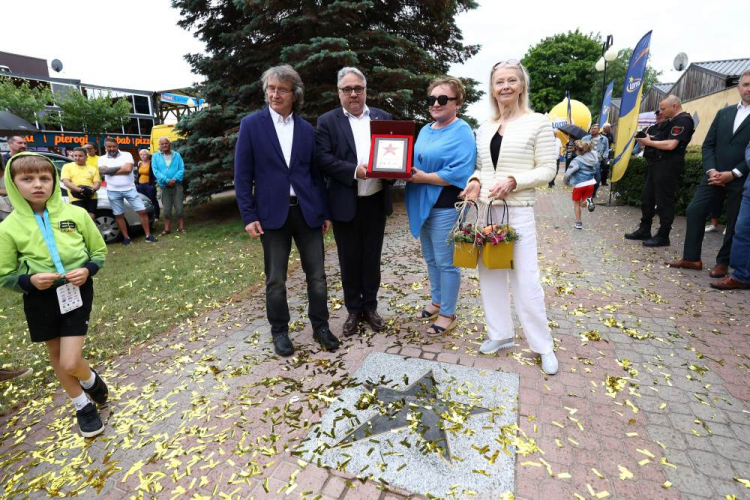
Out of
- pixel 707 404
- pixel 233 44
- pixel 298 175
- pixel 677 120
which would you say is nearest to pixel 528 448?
pixel 707 404

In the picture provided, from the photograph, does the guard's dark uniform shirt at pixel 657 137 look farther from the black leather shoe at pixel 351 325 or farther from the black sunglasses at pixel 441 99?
the black leather shoe at pixel 351 325

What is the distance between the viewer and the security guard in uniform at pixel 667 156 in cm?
638

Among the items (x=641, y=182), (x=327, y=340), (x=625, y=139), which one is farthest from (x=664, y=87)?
(x=327, y=340)

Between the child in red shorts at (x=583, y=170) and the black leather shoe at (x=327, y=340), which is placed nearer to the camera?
the black leather shoe at (x=327, y=340)

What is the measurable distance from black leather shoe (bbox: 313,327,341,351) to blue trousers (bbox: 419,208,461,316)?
107 centimetres

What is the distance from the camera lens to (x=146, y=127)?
37438 millimetres

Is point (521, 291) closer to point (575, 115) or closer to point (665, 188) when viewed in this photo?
point (665, 188)

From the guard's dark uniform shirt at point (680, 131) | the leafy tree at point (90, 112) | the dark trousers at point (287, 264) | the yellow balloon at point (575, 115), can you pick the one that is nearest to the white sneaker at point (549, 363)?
the dark trousers at point (287, 264)

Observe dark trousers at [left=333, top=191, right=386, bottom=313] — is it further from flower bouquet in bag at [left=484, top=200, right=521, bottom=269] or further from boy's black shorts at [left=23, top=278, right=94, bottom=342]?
boy's black shorts at [left=23, top=278, right=94, bottom=342]

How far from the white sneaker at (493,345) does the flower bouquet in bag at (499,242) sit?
A: 814mm

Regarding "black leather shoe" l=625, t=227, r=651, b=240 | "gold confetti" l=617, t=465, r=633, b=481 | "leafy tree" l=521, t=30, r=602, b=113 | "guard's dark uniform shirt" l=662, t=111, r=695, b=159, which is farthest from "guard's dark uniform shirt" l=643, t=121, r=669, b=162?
"leafy tree" l=521, t=30, r=602, b=113

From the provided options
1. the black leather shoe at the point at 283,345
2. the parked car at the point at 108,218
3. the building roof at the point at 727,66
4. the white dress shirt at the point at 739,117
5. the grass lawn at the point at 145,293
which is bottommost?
the grass lawn at the point at 145,293

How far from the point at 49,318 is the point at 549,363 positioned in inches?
139

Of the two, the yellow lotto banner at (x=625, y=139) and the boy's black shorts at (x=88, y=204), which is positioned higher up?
the yellow lotto banner at (x=625, y=139)
